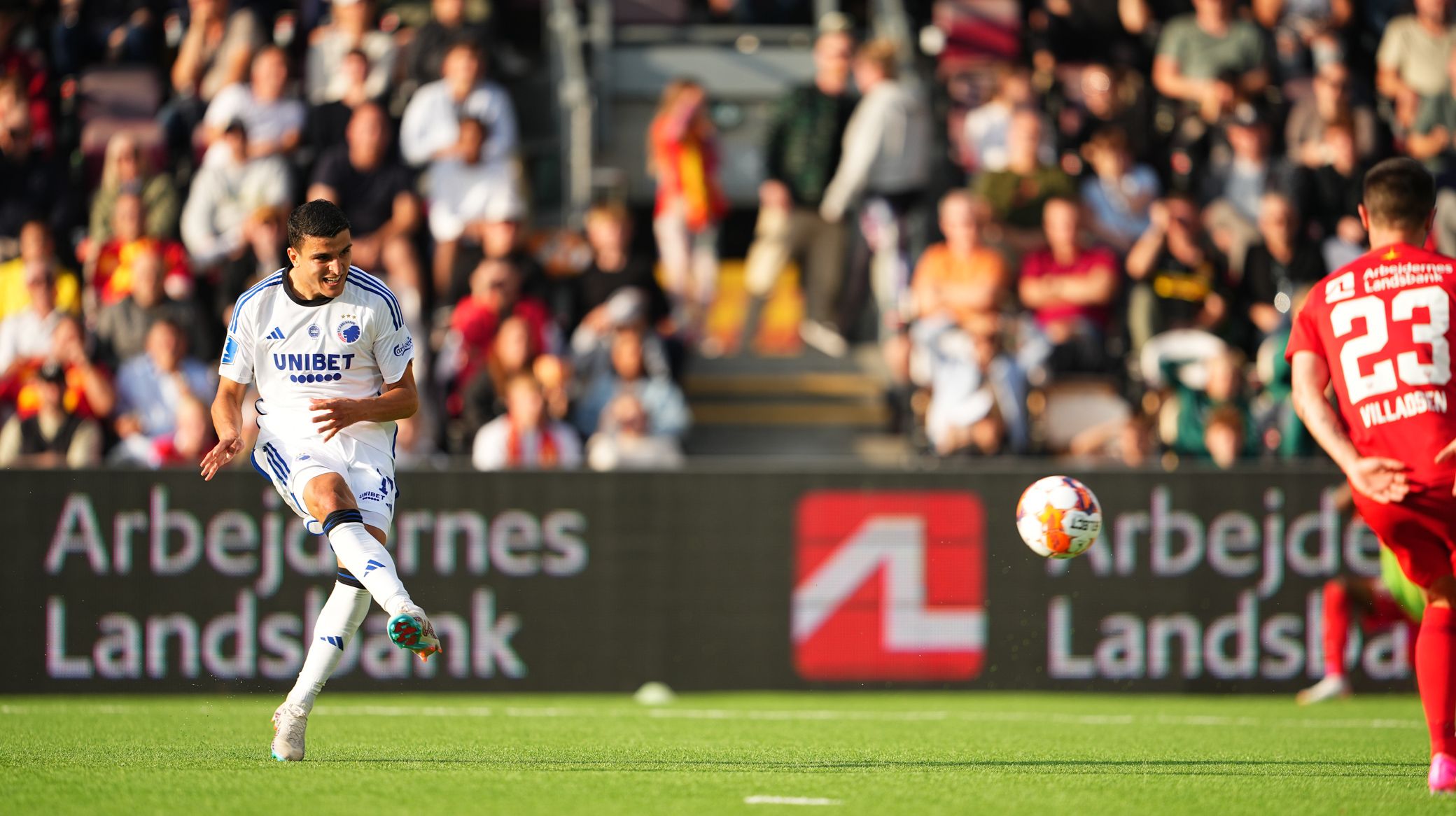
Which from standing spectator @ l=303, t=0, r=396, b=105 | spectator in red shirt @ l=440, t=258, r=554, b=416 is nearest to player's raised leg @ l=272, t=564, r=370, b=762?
spectator in red shirt @ l=440, t=258, r=554, b=416

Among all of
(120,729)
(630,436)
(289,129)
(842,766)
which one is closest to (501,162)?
(289,129)

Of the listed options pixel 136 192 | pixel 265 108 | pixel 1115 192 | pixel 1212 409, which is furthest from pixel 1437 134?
pixel 136 192

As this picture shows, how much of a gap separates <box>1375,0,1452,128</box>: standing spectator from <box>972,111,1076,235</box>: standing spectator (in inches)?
141

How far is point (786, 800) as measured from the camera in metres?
6.77

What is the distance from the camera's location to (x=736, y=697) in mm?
12461

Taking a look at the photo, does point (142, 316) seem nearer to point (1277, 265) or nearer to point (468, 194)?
point (468, 194)

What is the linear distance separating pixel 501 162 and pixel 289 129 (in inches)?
66.9

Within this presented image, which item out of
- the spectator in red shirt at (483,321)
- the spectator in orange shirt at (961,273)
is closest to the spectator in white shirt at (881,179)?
the spectator in orange shirt at (961,273)

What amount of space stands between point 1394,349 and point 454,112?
9.85m

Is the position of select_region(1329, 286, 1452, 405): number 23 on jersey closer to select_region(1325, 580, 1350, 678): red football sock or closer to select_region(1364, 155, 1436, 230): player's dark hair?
select_region(1364, 155, 1436, 230): player's dark hair

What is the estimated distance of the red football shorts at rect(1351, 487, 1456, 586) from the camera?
7035mm

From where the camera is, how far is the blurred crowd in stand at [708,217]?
13891mm

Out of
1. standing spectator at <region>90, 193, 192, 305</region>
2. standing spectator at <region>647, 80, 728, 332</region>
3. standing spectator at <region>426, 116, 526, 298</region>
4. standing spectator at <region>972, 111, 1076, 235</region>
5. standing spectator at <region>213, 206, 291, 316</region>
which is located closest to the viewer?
standing spectator at <region>213, 206, 291, 316</region>

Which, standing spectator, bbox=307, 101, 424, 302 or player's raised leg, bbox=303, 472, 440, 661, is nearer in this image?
player's raised leg, bbox=303, 472, 440, 661
